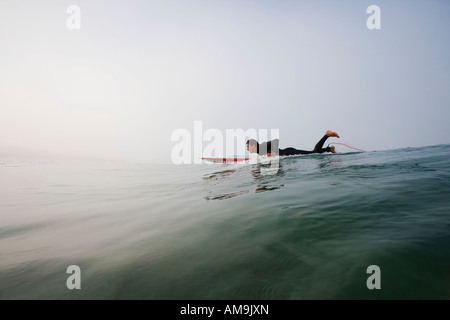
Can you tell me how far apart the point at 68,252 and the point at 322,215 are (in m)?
3.65

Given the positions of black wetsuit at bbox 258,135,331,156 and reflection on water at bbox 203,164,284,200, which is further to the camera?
black wetsuit at bbox 258,135,331,156

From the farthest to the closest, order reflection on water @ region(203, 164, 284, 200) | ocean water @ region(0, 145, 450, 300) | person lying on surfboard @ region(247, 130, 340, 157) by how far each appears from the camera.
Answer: person lying on surfboard @ region(247, 130, 340, 157) → reflection on water @ region(203, 164, 284, 200) → ocean water @ region(0, 145, 450, 300)

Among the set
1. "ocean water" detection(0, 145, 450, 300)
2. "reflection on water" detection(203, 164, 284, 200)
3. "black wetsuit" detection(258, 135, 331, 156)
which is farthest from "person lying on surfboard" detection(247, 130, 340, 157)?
"ocean water" detection(0, 145, 450, 300)

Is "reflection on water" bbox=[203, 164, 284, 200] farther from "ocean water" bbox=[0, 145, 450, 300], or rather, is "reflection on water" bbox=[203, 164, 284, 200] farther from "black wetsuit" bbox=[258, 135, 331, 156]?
"black wetsuit" bbox=[258, 135, 331, 156]

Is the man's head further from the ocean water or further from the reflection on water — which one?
the ocean water

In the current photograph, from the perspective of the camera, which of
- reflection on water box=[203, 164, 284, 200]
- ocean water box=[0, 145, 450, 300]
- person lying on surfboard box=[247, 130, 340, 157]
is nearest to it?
ocean water box=[0, 145, 450, 300]

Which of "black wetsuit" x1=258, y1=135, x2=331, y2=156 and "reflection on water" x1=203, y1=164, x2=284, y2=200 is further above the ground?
"black wetsuit" x1=258, y1=135, x2=331, y2=156

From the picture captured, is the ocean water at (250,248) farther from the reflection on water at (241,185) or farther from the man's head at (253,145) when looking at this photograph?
the man's head at (253,145)

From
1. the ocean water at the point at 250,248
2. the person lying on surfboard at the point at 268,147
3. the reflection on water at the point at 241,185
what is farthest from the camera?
the person lying on surfboard at the point at 268,147

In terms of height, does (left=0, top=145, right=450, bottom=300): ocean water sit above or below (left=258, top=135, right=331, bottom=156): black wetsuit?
below

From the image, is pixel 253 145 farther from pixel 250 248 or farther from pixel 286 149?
pixel 250 248

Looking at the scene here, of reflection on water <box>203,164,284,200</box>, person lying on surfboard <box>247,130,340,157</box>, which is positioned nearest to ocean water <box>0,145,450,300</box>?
reflection on water <box>203,164,284,200</box>

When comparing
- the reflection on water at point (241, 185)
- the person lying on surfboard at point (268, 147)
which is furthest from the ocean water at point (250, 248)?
the person lying on surfboard at point (268, 147)
